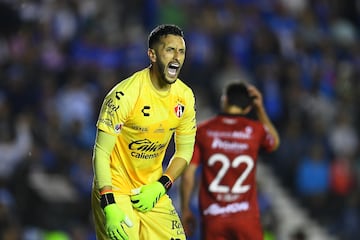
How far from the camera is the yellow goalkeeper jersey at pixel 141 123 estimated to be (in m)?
8.77

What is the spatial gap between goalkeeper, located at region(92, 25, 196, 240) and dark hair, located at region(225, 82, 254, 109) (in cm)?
152

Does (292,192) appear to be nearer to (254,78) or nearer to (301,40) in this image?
(254,78)

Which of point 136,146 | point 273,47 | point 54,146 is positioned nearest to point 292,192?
point 273,47

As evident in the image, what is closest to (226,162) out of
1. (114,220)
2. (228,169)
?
(228,169)

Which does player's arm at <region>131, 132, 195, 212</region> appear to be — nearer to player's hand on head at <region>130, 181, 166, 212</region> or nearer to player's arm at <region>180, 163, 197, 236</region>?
player's hand on head at <region>130, 181, 166, 212</region>

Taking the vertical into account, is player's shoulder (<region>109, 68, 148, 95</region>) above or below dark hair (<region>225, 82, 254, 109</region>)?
above

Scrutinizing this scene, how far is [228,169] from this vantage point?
10.8 m

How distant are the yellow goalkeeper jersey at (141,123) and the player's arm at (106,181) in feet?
0.30

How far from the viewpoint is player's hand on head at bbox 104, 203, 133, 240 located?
28.2 ft

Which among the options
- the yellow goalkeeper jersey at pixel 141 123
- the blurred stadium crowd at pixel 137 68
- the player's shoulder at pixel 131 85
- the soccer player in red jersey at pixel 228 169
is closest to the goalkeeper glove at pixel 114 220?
the yellow goalkeeper jersey at pixel 141 123

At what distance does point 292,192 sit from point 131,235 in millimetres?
8775

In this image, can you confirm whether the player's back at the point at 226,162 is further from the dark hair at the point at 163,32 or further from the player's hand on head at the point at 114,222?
the player's hand on head at the point at 114,222

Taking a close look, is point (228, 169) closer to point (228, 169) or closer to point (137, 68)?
point (228, 169)

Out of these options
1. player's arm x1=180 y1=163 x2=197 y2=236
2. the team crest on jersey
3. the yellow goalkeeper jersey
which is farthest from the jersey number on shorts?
the team crest on jersey
